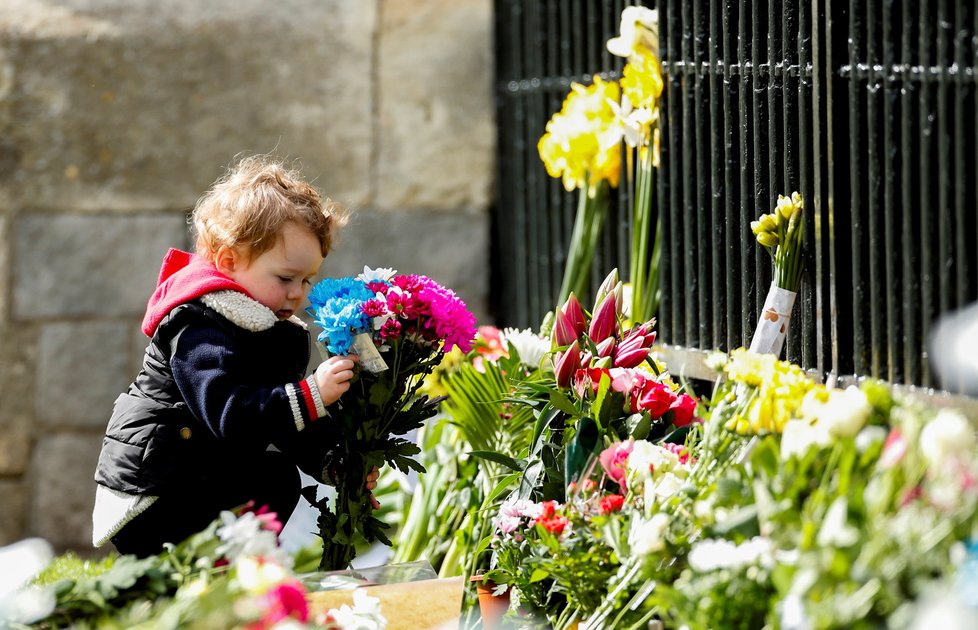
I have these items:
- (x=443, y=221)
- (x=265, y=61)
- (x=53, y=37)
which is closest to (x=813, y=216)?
(x=443, y=221)

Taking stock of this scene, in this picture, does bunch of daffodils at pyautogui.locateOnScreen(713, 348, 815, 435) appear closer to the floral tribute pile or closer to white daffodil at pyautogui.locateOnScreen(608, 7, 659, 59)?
the floral tribute pile

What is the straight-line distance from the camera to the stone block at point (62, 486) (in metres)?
4.02

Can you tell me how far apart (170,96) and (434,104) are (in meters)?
0.86

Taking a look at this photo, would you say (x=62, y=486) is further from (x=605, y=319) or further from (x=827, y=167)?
(x=827, y=167)

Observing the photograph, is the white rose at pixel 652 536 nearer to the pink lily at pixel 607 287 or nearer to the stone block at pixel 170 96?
the pink lily at pixel 607 287

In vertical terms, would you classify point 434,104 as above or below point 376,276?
above

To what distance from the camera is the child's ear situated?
238 centimetres

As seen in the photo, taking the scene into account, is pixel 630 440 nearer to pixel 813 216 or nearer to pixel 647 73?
pixel 813 216

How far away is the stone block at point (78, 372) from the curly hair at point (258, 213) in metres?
1.63

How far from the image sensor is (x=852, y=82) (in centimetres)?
222

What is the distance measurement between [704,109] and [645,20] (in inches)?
12.5

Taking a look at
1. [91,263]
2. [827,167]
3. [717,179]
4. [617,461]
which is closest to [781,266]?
[827,167]

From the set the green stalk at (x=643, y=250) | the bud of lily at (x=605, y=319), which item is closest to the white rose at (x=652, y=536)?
the bud of lily at (x=605, y=319)

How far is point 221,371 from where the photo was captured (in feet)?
7.23
